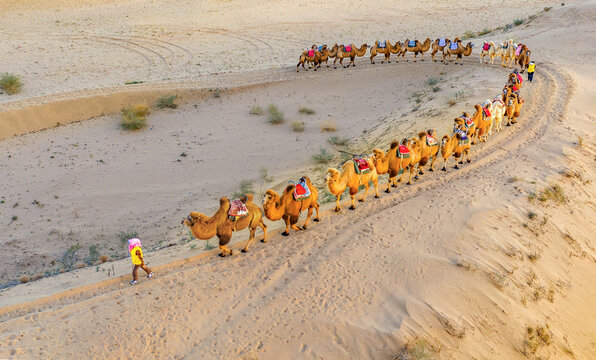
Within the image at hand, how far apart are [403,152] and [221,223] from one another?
15.9 ft

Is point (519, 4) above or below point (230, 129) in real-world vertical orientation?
above

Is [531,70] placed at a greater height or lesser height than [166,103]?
greater

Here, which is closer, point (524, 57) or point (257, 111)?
point (524, 57)

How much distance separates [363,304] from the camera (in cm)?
779

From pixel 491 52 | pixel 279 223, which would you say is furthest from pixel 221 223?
pixel 491 52

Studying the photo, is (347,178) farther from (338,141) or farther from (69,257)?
(338,141)

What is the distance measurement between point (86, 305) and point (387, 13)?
41679mm

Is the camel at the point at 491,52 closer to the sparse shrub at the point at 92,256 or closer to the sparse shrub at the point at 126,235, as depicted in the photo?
the sparse shrub at the point at 126,235

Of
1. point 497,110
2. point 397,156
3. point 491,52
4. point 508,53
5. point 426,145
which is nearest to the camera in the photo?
point 397,156

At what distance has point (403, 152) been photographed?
1127 centimetres

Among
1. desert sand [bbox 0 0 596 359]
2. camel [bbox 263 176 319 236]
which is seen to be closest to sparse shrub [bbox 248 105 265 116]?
desert sand [bbox 0 0 596 359]

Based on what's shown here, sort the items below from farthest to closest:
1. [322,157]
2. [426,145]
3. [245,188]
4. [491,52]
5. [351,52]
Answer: [351,52], [491,52], [322,157], [245,188], [426,145]

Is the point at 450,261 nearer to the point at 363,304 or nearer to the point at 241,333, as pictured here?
the point at 363,304

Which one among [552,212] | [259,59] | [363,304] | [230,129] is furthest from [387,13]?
[363,304]
